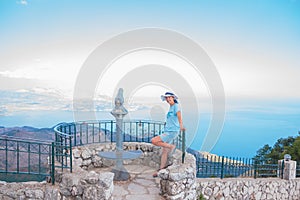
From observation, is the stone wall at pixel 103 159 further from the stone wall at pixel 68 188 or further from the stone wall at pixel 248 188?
the stone wall at pixel 68 188

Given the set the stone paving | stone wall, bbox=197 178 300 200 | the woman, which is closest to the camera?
the stone paving

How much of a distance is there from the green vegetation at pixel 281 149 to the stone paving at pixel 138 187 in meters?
A: 9.30

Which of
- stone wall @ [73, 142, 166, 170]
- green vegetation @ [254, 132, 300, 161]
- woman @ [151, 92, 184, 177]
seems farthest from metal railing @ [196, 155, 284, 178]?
green vegetation @ [254, 132, 300, 161]

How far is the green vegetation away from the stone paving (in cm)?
930

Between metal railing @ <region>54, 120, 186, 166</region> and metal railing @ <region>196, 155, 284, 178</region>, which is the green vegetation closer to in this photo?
metal railing @ <region>196, 155, 284, 178</region>

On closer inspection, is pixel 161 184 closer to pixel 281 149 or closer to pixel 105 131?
pixel 105 131

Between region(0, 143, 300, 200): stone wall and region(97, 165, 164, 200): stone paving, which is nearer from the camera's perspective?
region(0, 143, 300, 200): stone wall

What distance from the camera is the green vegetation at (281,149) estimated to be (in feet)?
41.0

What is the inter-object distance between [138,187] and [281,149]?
11.5 m

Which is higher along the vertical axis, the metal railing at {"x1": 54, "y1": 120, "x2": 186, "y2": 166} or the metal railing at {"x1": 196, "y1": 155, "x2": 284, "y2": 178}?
the metal railing at {"x1": 54, "y1": 120, "x2": 186, "y2": 166}

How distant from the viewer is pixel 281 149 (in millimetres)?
14070

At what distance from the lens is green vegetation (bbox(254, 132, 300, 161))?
12.5 meters

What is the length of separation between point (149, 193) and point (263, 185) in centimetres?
537

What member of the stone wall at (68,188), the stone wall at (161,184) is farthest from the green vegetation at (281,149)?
the stone wall at (68,188)
